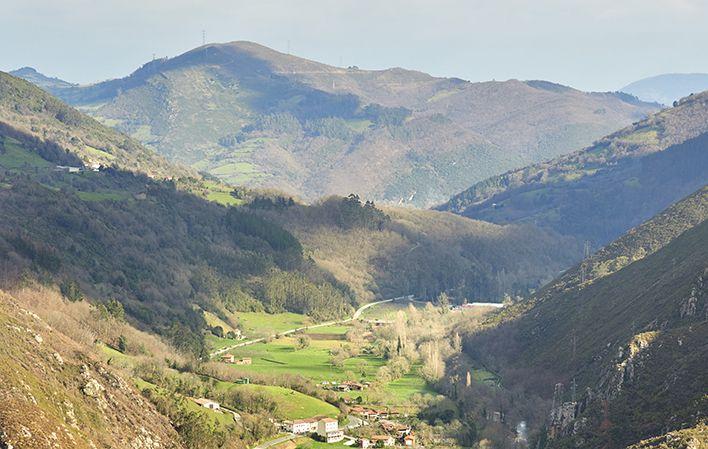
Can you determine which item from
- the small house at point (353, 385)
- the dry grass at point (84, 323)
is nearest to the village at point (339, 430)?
the small house at point (353, 385)

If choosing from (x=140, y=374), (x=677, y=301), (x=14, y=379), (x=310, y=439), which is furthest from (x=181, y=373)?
(x=677, y=301)

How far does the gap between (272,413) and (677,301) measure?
4995 centimetres

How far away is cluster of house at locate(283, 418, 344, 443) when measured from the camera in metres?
126

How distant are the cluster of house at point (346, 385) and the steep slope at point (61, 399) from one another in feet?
149

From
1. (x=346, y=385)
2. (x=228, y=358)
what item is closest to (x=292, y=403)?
(x=346, y=385)

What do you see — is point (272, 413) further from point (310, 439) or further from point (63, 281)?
point (63, 281)

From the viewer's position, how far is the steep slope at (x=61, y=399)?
273ft

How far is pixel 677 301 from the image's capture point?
134 m

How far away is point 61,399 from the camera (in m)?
95.5

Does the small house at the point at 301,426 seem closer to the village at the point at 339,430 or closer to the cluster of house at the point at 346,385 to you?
the village at the point at 339,430

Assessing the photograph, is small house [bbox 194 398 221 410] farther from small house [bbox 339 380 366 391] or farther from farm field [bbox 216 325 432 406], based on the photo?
small house [bbox 339 380 366 391]

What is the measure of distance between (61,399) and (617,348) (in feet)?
221

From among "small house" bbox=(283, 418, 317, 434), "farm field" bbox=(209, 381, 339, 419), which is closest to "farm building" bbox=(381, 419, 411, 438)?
"farm field" bbox=(209, 381, 339, 419)

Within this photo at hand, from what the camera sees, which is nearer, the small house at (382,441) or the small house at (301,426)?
the small house at (382,441)
